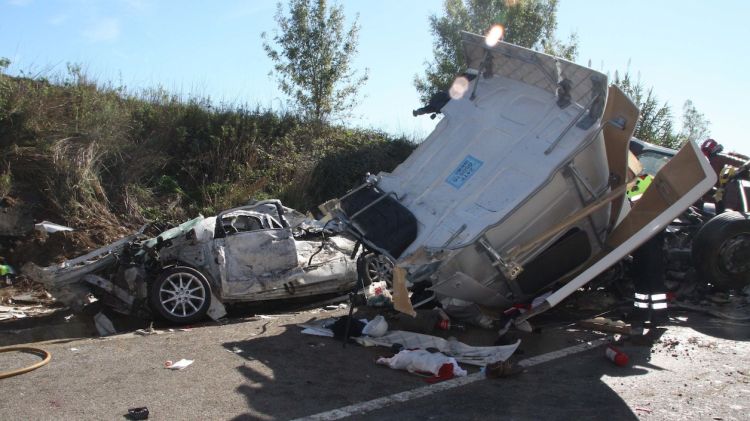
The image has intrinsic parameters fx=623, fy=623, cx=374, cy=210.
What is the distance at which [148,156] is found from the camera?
40.6 ft

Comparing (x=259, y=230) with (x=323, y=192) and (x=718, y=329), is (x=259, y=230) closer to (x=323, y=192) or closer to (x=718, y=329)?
(x=718, y=329)

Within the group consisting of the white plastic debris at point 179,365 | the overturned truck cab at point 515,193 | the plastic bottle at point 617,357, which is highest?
the overturned truck cab at point 515,193

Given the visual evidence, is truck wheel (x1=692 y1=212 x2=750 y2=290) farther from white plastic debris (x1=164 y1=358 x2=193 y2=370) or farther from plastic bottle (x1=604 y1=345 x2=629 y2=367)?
white plastic debris (x1=164 y1=358 x2=193 y2=370)

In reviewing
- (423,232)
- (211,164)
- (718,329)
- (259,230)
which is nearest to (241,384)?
(423,232)

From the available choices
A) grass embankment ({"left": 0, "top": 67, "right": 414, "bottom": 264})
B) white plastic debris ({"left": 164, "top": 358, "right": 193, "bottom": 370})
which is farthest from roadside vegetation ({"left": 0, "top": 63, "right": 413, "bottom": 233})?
white plastic debris ({"left": 164, "top": 358, "right": 193, "bottom": 370})

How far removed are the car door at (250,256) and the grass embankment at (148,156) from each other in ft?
12.1

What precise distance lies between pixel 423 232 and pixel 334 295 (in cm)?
309

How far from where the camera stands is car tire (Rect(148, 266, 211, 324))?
23.3 ft

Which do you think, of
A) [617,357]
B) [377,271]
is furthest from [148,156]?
[617,357]

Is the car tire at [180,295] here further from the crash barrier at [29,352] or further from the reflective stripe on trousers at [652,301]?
the reflective stripe on trousers at [652,301]

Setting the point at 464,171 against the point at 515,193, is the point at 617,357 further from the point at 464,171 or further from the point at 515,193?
the point at 464,171

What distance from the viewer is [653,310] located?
20.4 feet

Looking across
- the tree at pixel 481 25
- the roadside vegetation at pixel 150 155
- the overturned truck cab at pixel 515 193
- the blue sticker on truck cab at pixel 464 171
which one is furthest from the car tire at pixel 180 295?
the tree at pixel 481 25

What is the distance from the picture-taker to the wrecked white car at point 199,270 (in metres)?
7.13
